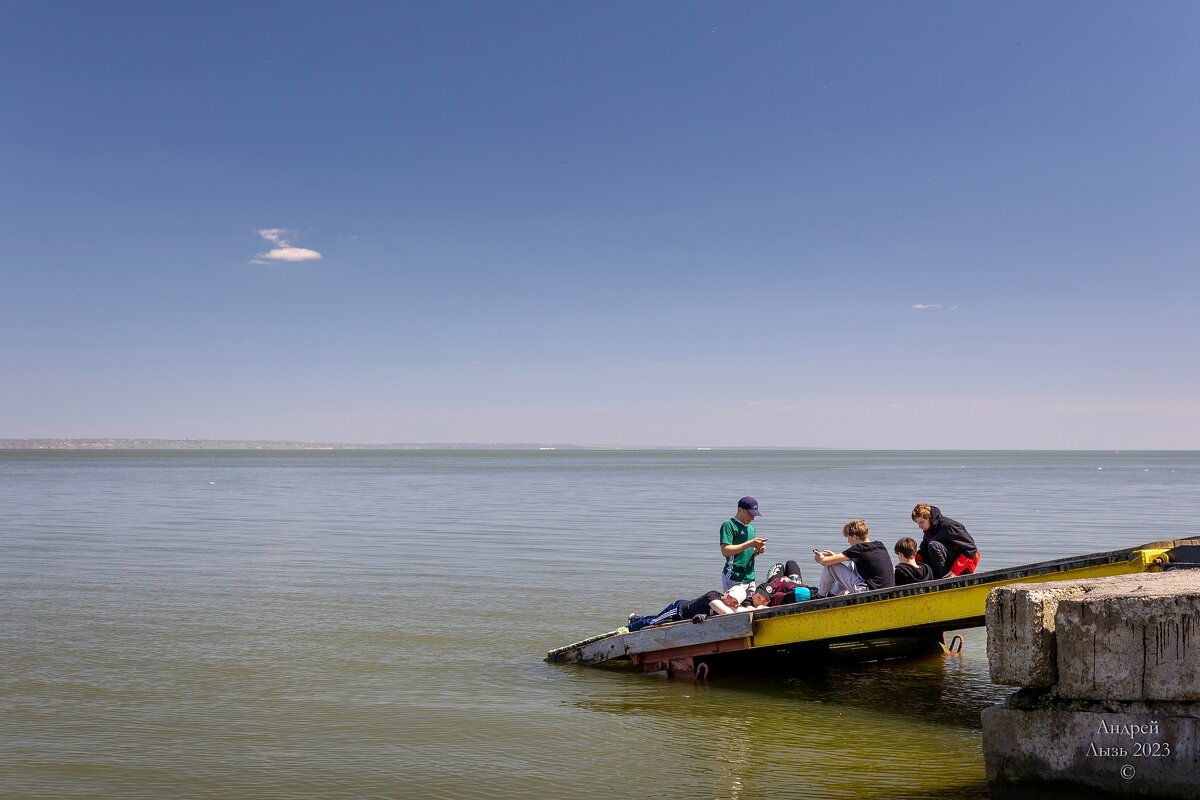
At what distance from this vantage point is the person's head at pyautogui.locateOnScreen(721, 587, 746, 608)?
30.7 feet

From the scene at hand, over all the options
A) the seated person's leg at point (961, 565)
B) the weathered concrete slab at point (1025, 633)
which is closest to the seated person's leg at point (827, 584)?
the seated person's leg at point (961, 565)

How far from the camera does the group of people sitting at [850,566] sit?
895 cm

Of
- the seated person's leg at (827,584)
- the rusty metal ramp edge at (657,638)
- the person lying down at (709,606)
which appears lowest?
the rusty metal ramp edge at (657,638)

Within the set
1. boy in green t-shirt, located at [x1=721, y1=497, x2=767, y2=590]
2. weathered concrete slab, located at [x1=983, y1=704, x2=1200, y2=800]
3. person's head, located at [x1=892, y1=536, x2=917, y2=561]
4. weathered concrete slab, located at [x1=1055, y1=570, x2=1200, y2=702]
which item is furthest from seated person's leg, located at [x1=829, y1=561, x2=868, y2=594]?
weathered concrete slab, located at [x1=1055, y1=570, x2=1200, y2=702]

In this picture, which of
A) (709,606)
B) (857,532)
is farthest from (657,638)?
(857,532)

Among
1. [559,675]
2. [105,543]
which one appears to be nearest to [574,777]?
[559,675]

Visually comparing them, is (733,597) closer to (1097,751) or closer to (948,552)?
(948,552)

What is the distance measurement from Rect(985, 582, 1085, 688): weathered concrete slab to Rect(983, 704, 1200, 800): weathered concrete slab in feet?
0.81

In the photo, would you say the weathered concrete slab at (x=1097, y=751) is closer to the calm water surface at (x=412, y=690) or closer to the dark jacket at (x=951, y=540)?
the calm water surface at (x=412, y=690)

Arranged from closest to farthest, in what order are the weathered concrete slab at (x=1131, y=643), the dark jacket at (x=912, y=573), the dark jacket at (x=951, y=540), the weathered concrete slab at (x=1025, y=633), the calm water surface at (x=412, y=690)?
the weathered concrete slab at (x=1131, y=643)
the weathered concrete slab at (x=1025, y=633)
the calm water surface at (x=412, y=690)
the dark jacket at (x=912, y=573)
the dark jacket at (x=951, y=540)

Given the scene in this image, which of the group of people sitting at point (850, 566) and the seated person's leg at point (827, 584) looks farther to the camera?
the seated person's leg at point (827, 584)

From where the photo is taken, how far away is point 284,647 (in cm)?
1099

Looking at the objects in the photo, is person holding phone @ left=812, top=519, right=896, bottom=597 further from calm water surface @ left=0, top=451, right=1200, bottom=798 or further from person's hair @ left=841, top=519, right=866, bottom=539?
calm water surface @ left=0, top=451, right=1200, bottom=798

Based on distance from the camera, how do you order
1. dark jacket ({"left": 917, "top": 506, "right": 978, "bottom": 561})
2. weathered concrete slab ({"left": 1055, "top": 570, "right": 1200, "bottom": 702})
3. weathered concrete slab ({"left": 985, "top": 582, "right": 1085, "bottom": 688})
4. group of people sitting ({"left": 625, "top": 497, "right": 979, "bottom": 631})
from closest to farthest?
weathered concrete slab ({"left": 1055, "top": 570, "right": 1200, "bottom": 702}) < weathered concrete slab ({"left": 985, "top": 582, "right": 1085, "bottom": 688}) < group of people sitting ({"left": 625, "top": 497, "right": 979, "bottom": 631}) < dark jacket ({"left": 917, "top": 506, "right": 978, "bottom": 561})
